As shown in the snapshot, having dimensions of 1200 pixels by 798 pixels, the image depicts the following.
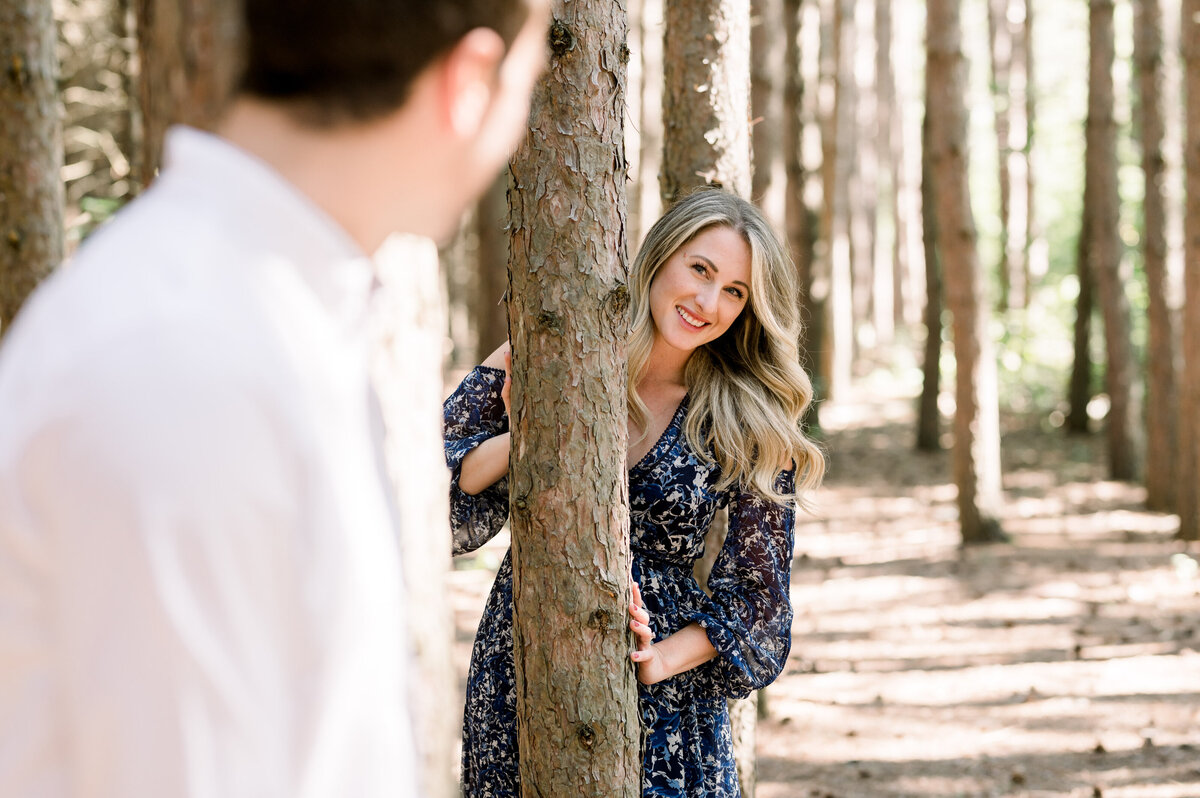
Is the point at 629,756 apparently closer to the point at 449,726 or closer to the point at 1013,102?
the point at 449,726

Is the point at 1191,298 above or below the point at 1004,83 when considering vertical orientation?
below

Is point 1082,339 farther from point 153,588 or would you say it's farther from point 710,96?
point 153,588

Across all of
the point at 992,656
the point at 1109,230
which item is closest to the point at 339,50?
the point at 992,656

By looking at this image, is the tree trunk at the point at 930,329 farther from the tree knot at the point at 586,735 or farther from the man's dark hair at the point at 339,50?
the man's dark hair at the point at 339,50

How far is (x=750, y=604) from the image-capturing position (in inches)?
111

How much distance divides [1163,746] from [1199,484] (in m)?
4.19

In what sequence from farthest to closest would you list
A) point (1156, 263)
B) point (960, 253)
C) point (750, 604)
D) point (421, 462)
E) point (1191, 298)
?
point (1156, 263), point (960, 253), point (1191, 298), point (750, 604), point (421, 462)

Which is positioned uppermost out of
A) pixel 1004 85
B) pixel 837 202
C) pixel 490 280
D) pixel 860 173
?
pixel 1004 85

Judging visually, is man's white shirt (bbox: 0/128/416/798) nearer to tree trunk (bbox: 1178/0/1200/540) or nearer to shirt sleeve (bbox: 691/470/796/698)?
shirt sleeve (bbox: 691/470/796/698)

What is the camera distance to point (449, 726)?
173cm

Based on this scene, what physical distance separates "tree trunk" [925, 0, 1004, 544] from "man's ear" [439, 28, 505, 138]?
9.06 metres

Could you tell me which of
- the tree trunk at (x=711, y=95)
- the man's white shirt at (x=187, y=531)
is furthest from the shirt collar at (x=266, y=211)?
the tree trunk at (x=711, y=95)

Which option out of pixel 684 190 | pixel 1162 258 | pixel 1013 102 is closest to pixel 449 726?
pixel 684 190

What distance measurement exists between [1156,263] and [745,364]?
28.4 feet
